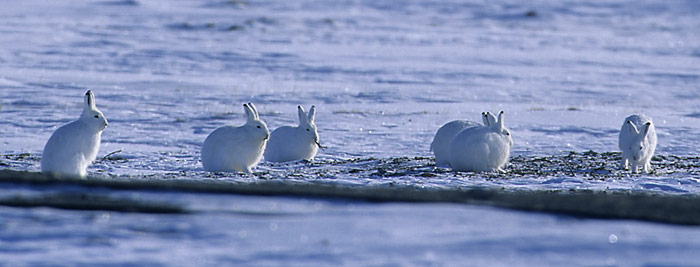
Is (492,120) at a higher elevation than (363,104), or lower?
lower

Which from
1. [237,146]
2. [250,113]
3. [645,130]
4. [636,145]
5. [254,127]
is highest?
[250,113]

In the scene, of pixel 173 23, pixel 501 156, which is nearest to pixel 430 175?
pixel 501 156

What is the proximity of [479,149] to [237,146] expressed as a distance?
2163 mm

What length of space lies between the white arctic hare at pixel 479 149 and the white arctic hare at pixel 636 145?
1.14 m

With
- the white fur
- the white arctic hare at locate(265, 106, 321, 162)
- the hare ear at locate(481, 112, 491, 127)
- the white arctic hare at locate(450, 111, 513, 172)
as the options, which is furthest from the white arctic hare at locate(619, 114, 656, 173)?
the white arctic hare at locate(265, 106, 321, 162)

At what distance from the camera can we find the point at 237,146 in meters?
8.55

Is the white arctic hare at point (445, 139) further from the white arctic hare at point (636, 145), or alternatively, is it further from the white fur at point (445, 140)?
the white arctic hare at point (636, 145)

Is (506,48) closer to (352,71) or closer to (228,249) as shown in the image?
(352,71)

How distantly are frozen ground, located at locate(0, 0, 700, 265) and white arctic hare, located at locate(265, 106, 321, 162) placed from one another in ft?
0.79

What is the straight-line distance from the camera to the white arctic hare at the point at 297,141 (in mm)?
9680

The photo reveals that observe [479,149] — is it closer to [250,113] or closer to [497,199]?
[250,113]

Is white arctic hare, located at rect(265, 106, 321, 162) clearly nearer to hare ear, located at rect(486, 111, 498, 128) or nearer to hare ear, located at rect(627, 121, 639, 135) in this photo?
hare ear, located at rect(486, 111, 498, 128)

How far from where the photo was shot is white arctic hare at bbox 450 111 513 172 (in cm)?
857

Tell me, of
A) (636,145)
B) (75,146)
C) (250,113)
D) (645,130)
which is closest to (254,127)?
(250,113)
